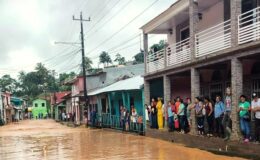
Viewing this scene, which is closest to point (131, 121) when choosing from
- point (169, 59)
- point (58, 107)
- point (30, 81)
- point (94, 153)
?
point (169, 59)

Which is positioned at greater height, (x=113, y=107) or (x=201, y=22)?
(x=201, y=22)

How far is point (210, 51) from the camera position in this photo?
54.8 ft

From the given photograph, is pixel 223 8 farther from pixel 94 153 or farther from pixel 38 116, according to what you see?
pixel 38 116

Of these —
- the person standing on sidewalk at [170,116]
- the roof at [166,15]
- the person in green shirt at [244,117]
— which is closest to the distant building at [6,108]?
the roof at [166,15]

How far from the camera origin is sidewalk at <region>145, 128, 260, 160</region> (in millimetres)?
12516

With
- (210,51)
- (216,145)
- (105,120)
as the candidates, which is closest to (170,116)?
(210,51)

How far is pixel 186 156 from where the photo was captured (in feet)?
45.3

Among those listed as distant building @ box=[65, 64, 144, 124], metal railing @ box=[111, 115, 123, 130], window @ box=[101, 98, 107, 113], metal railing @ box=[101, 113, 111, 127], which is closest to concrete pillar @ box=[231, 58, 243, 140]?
metal railing @ box=[111, 115, 123, 130]

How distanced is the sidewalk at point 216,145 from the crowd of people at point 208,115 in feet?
0.81

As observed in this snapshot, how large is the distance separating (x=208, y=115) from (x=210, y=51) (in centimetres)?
279

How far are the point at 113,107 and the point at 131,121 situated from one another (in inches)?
365

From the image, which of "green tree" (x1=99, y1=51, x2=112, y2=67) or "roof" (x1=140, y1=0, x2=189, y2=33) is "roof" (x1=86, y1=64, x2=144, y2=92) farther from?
"green tree" (x1=99, y1=51, x2=112, y2=67)

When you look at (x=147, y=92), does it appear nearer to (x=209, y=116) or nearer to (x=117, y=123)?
(x=117, y=123)

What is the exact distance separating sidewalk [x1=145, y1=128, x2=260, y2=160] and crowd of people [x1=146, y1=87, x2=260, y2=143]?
25cm
